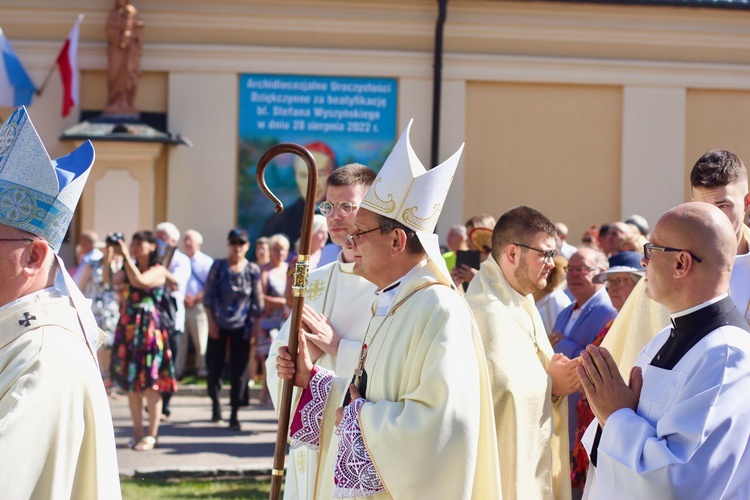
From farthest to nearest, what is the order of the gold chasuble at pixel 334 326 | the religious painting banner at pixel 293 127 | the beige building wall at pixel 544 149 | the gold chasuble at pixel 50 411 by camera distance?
the beige building wall at pixel 544 149
the religious painting banner at pixel 293 127
the gold chasuble at pixel 334 326
the gold chasuble at pixel 50 411

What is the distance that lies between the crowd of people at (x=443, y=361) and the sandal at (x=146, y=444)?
12.5 ft

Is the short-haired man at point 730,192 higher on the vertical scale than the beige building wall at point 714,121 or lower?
lower

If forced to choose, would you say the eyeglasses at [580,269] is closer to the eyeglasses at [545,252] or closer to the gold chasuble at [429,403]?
the eyeglasses at [545,252]

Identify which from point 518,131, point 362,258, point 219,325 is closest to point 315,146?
point 518,131

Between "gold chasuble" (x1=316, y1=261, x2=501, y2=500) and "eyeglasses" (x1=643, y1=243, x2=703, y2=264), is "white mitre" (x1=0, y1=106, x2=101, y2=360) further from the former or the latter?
"eyeglasses" (x1=643, y1=243, x2=703, y2=264)

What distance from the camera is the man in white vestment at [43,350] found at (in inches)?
113

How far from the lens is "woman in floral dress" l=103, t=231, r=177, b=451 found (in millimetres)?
9266

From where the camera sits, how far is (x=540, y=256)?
16.8 ft

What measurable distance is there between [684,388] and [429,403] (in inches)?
35.9

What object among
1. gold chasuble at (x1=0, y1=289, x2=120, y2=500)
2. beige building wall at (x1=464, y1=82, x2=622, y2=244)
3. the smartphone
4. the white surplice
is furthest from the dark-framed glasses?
beige building wall at (x1=464, y1=82, x2=622, y2=244)

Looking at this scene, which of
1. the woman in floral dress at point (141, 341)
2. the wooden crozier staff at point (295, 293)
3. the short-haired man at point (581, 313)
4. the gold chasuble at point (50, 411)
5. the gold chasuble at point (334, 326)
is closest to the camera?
the gold chasuble at point (50, 411)

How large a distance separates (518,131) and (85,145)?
40.8ft

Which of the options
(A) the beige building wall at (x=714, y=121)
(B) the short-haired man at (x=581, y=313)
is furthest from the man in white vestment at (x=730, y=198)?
(A) the beige building wall at (x=714, y=121)

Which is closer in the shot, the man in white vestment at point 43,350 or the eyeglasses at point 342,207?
the man in white vestment at point 43,350
